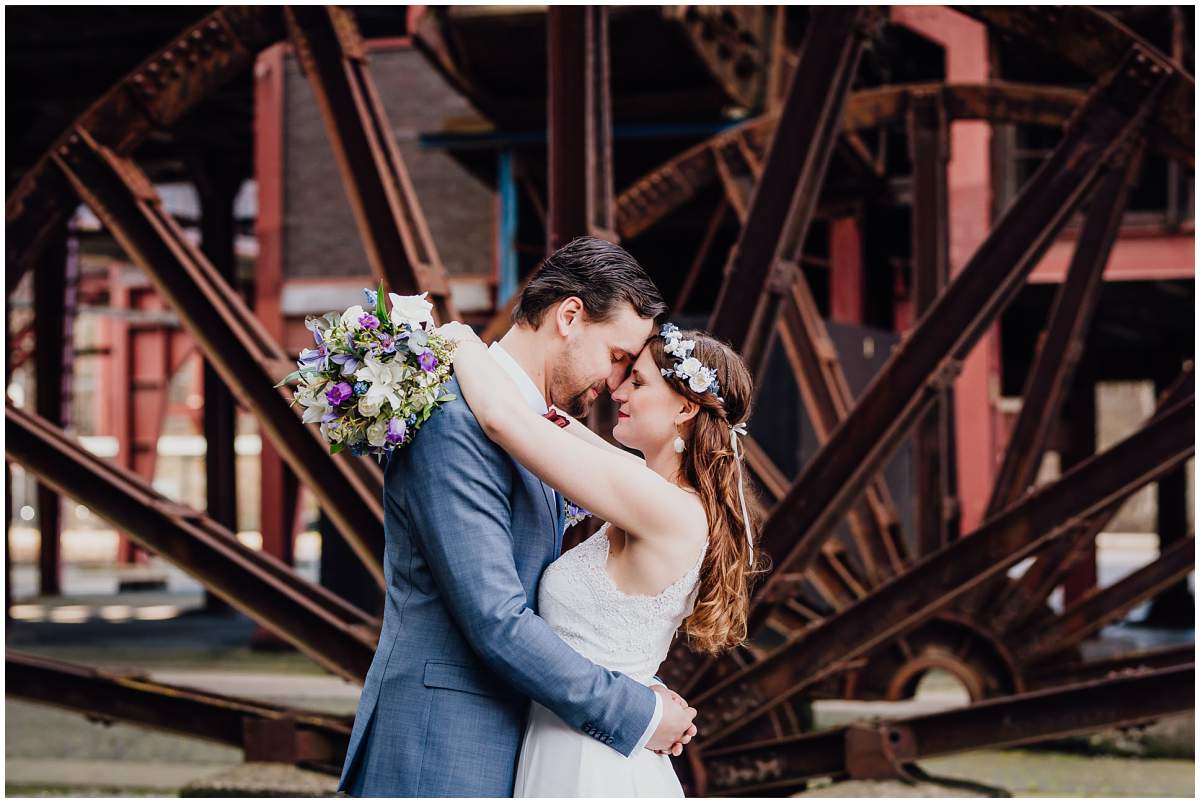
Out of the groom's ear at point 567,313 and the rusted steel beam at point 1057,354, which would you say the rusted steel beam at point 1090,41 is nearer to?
the rusted steel beam at point 1057,354

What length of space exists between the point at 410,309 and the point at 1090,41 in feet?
12.0

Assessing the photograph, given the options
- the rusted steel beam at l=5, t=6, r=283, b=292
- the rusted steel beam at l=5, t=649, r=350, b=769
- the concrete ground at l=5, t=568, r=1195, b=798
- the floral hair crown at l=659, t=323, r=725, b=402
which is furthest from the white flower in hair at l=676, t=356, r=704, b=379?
the concrete ground at l=5, t=568, r=1195, b=798

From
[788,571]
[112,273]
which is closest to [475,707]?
[788,571]

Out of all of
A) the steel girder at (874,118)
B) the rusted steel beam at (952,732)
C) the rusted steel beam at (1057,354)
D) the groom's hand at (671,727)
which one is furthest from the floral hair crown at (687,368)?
the steel girder at (874,118)

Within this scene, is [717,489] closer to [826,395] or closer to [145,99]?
[145,99]

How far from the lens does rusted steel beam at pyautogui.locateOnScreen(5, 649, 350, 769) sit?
5379 millimetres

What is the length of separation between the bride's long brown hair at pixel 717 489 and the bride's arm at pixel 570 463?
0.14 meters

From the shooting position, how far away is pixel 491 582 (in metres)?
2.60

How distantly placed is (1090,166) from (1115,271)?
7.49m

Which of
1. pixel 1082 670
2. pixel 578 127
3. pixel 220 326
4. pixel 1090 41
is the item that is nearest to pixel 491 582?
pixel 578 127

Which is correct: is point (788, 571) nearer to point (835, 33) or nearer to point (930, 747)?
point (930, 747)

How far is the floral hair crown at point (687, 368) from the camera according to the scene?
302cm

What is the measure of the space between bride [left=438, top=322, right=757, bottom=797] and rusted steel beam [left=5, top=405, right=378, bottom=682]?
248cm

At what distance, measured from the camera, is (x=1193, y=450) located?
4730 mm
